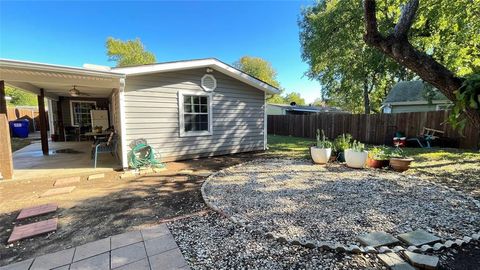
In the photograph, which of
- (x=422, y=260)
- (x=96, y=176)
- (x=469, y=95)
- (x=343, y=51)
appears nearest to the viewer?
(x=469, y=95)

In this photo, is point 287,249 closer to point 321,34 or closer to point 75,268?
point 75,268

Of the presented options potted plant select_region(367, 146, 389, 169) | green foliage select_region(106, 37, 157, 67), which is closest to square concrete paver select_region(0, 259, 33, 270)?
potted plant select_region(367, 146, 389, 169)

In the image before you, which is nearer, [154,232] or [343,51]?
[154,232]

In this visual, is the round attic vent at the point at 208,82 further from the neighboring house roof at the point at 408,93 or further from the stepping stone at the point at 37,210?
the neighboring house roof at the point at 408,93

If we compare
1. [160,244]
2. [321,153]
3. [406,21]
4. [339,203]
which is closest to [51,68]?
[160,244]

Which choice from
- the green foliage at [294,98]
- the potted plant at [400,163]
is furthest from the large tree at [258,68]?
the potted plant at [400,163]

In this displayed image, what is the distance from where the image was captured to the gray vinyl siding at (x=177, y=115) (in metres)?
6.25

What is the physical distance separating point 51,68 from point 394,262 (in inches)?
250

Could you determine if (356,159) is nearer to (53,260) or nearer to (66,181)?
(53,260)

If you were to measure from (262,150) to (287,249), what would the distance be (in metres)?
6.79

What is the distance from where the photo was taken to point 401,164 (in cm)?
549

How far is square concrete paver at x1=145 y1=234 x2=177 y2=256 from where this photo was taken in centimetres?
233

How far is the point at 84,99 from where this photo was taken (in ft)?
37.9

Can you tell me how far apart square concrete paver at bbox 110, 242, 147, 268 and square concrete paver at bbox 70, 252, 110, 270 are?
5 centimetres
